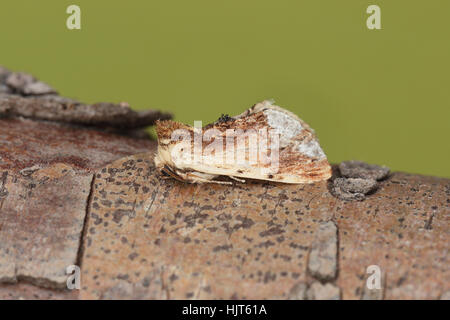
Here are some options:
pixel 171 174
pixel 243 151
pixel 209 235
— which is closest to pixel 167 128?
pixel 171 174

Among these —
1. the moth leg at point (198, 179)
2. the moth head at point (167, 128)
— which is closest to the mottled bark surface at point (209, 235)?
the moth leg at point (198, 179)

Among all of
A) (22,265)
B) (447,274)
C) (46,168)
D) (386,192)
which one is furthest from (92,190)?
(447,274)

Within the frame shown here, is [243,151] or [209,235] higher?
[243,151]

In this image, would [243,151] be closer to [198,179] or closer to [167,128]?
[198,179]

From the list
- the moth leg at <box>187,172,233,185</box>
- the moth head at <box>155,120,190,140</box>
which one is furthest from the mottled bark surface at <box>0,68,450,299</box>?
the moth head at <box>155,120,190,140</box>

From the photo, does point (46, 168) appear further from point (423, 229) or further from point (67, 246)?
point (423, 229)

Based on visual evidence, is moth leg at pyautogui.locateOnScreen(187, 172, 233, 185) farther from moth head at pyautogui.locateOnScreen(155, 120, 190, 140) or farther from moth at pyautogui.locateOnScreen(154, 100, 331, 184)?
moth head at pyautogui.locateOnScreen(155, 120, 190, 140)

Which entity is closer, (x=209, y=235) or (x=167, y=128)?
(x=209, y=235)
